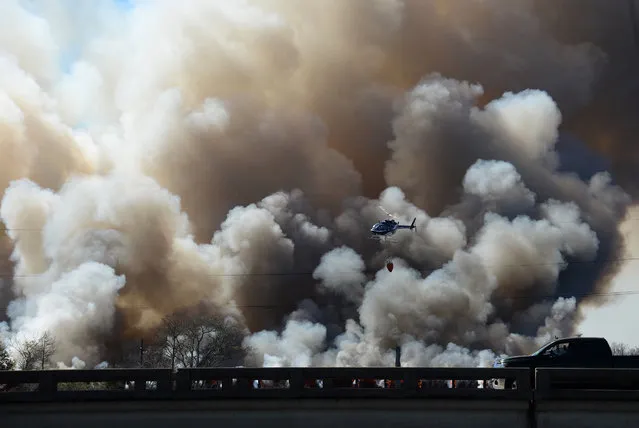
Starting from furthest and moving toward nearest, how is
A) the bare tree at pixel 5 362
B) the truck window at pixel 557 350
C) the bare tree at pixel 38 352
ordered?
the bare tree at pixel 38 352 < the bare tree at pixel 5 362 < the truck window at pixel 557 350

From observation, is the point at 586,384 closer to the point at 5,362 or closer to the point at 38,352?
the point at 5,362

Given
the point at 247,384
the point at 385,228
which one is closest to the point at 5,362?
the point at 385,228

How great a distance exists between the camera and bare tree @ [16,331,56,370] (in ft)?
338

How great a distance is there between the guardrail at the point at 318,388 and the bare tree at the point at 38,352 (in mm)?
81019

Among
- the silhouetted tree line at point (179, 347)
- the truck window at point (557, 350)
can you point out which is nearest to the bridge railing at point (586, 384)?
the truck window at point (557, 350)

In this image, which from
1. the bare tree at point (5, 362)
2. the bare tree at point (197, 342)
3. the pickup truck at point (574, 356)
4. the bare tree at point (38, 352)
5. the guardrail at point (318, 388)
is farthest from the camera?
the bare tree at point (197, 342)

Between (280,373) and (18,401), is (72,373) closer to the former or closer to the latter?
(18,401)

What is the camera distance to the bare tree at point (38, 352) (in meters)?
103

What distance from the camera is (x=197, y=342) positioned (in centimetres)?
10700

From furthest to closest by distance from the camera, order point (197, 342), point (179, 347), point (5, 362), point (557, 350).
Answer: point (197, 342), point (179, 347), point (5, 362), point (557, 350)

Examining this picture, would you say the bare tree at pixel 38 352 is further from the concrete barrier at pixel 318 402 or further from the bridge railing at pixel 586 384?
the bridge railing at pixel 586 384

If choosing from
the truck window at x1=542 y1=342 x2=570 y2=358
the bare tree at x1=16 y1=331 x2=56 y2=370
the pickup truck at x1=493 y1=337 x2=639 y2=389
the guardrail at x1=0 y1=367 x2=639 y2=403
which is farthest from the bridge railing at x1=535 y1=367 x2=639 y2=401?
the bare tree at x1=16 y1=331 x2=56 y2=370

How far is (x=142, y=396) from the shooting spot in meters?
25.0

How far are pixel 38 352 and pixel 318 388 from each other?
89133 mm
